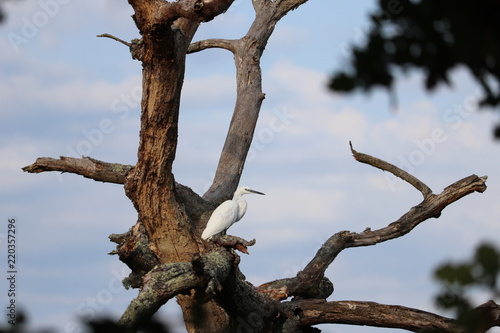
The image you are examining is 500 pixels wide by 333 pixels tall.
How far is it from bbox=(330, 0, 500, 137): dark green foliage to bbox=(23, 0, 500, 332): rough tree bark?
3.32 metres

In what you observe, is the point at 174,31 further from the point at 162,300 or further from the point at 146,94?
the point at 162,300

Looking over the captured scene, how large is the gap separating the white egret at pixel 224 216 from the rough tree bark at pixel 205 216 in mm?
153

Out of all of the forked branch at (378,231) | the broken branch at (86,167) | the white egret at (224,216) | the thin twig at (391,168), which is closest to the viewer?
the white egret at (224,216)

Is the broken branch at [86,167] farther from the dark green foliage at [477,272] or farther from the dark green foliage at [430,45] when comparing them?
the dark green foliage at [477,272]

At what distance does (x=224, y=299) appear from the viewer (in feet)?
25.2

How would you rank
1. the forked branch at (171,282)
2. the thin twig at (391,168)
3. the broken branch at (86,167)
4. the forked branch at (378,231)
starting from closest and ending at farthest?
the forked branch at (171,282) < the broken branch at (86,167) < the forked branch at (378,231) < the thin twig at (391,168)

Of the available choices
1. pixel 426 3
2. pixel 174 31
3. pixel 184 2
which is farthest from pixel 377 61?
pixel 174 31

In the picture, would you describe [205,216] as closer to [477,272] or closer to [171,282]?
[171,282]

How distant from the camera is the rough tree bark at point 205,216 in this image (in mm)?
6527

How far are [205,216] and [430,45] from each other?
18.7 feet

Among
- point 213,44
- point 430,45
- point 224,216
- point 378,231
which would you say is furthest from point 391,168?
point 430,45

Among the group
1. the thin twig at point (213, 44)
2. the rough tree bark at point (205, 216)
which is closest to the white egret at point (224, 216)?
the rough tree bark at point (205, 216)

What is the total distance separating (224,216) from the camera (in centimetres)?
764

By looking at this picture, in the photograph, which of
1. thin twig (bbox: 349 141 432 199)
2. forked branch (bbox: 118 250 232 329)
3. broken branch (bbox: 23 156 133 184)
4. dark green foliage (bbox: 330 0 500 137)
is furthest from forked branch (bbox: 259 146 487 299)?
dark green foliage (bbox: 330 0 500 137)
